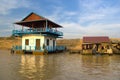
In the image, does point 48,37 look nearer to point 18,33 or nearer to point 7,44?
point 18,33

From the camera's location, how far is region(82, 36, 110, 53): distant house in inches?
1308

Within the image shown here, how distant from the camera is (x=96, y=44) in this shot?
34656mm

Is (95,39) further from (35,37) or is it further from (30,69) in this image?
(30,69)

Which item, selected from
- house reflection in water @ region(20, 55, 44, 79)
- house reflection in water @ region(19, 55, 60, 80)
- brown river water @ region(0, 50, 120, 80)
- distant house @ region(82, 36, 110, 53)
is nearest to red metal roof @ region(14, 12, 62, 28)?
distant house @ region(82, 36, 110, 53)

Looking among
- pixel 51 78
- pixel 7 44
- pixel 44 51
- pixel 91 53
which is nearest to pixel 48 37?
pixel 44 51

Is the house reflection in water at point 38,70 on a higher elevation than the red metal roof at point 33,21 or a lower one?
lower

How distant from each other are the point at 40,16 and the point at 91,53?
11.4m

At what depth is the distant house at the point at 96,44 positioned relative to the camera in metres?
33.2

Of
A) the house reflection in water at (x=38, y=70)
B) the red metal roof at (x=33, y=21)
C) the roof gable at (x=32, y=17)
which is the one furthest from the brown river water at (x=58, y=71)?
the roof gable at (x=32, y=17)

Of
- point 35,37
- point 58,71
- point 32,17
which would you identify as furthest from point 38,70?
point 32,17

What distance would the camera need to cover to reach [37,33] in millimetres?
35156

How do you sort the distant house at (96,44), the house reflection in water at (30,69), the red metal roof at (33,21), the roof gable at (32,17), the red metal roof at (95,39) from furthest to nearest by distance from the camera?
the roof gable at (32,17) < the red metal roof at (33,21) < the red metal roof at (95,39) < the distant house at (96,44) < the house reflection in water at (30,69)

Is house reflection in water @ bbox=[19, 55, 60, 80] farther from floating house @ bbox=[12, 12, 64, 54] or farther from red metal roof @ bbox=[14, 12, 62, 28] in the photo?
red metal roof @ bbox=[14, 12, 62, 28]

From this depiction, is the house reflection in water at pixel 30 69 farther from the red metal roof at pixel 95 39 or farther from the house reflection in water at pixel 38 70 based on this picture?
the red metal roof at pixel 95 39
